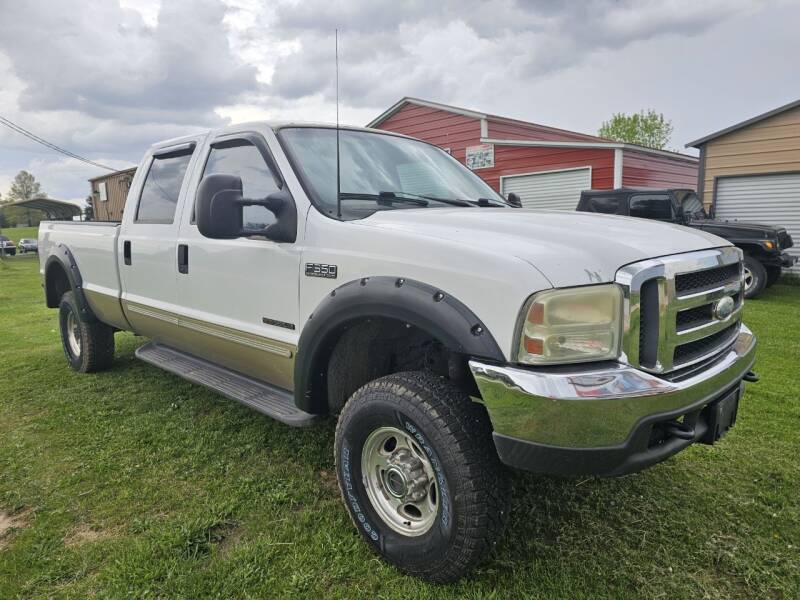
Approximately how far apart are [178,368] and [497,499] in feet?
8.26

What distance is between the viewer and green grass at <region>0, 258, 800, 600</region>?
2322 mm

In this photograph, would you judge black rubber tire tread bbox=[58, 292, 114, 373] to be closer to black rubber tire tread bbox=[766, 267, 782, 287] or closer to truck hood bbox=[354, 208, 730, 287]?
truck hood bbox=[354, 208, 730, 287]

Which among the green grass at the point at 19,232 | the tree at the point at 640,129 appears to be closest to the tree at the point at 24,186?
the green grass at the point at 19,232

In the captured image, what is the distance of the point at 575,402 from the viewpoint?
1.84 m

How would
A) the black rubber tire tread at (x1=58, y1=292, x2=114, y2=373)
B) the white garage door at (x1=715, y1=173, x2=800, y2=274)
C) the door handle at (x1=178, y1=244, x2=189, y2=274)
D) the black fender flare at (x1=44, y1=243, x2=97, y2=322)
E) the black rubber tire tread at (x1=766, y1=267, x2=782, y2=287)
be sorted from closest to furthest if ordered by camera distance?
the door handle at (x1=178, y1=244, x2=189, y2=274) → the black fender flare at (x1=44, y1=243, x2=97, y2=322) → the black rubber tire tread at (x1=58, y1=292, x2=114, y2=373) → the black rubber tire tread at (x1=766, y1=267, x2=782, y2=287) → the white garage door at (x1=715, y1=173, x2=800, y2=274)

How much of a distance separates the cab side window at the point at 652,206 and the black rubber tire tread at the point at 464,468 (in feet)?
26.4

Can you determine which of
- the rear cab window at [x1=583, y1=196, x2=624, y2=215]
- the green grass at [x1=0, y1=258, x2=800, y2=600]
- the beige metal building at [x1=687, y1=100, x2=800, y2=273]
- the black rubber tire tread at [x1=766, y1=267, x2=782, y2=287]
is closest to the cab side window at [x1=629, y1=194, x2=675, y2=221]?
the rear cab window at [x1=583, y1=196, x2=624, y2=215]

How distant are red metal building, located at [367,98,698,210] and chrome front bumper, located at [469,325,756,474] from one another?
38.0 feet

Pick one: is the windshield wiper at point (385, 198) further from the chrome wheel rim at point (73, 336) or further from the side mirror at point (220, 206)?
the chrome wheel rim at point (73, 336)

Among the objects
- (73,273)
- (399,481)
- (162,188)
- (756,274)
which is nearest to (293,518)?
(399,481)

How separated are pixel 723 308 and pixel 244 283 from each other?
91.6 inches

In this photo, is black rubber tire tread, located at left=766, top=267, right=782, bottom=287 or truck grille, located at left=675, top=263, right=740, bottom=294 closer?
truck grille, located at left=675, top=263, right=740, bottom=294

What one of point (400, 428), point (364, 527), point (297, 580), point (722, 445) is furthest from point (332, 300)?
point (722, 445)

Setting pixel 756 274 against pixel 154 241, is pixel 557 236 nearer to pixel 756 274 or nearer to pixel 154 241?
pixel 154 241
